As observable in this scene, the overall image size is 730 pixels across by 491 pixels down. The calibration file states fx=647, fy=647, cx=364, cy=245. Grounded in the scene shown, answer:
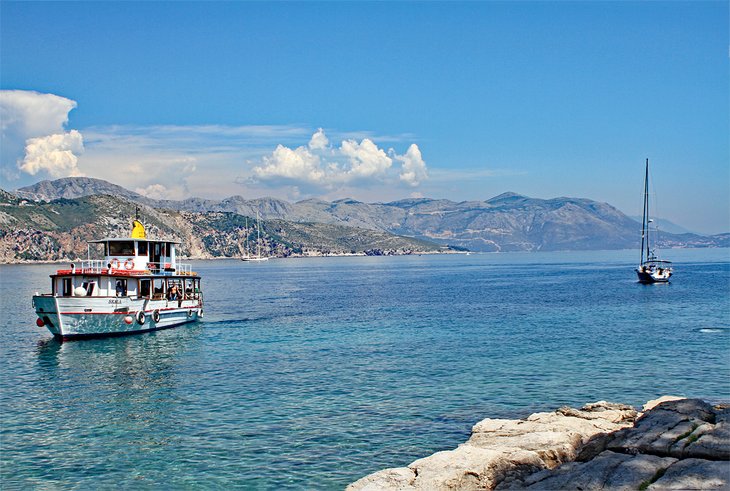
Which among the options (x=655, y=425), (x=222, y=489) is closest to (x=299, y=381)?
(x=222, y=489)

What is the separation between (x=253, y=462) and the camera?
26.3 m

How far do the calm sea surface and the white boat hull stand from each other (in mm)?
1434

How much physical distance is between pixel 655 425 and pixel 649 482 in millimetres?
6048

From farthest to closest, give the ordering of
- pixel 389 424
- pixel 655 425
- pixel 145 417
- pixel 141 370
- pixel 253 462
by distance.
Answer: pixel 141 370, pixel 145 417, pixel 389 424, pixel 253 462, pixel 655 425

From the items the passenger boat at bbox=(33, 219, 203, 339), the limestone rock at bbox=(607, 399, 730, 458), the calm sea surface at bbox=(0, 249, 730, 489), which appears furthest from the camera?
the passenger boat at bbox=(33, 219, 203, 339)

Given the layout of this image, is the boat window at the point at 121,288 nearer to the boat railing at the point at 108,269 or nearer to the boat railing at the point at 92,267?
the boat railing at the point at 108,269

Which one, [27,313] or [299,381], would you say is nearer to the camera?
[299,381]

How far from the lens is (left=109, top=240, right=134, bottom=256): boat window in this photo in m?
68.5

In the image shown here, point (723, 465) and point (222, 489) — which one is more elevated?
point (723, 465)

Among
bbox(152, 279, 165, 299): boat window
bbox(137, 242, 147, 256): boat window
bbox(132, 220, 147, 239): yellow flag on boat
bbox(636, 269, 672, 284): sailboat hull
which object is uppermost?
bbox(132, 220, 147, 239): yellow flag on boat

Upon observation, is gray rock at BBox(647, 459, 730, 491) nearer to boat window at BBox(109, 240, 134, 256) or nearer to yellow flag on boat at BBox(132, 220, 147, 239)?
boat window at BBox(109, 240, 134, 256)

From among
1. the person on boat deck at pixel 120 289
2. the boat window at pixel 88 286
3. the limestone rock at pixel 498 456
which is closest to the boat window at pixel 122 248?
the person on boat deck at pixel 120 289

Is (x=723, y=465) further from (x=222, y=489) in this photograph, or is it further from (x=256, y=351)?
(x=256, y=351)

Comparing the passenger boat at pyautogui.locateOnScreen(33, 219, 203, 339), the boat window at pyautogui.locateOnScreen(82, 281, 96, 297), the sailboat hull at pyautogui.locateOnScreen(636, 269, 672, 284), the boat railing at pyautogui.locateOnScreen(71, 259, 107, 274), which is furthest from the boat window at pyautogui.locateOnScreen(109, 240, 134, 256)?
the sailboat hull at pyautogui.locateOnScreen(636, 269, 672, 284)
